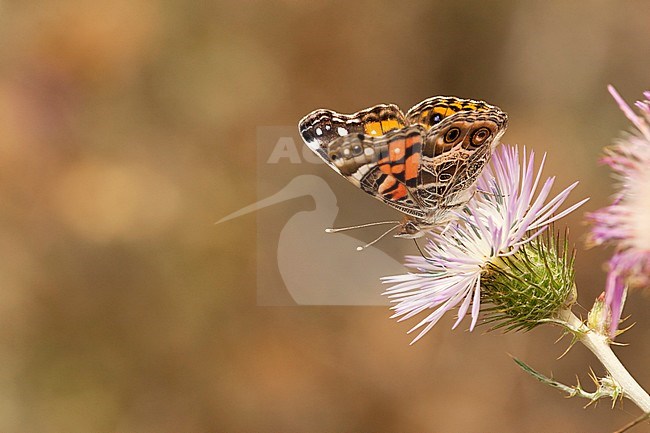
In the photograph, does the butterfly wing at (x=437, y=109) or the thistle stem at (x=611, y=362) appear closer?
the thistle stem at (x=611, y=362)

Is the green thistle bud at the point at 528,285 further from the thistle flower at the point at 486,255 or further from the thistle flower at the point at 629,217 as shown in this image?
the thistle flower at the point at 629,217

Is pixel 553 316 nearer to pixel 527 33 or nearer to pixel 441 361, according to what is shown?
pixel 441 361

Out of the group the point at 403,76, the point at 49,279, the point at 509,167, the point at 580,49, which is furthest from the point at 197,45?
the point at 509,167

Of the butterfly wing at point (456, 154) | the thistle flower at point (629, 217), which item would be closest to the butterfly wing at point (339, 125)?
the butterfly wing at point (456, 154)

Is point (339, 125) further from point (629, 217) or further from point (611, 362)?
point (629, 217)

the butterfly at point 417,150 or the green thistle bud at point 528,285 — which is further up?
the butterfly at point 417,150

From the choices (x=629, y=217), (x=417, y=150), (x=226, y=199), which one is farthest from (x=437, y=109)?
(x=226, y=199)

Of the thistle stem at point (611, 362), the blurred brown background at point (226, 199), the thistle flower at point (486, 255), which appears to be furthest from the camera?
the blurred brown background at point (226, 199)
